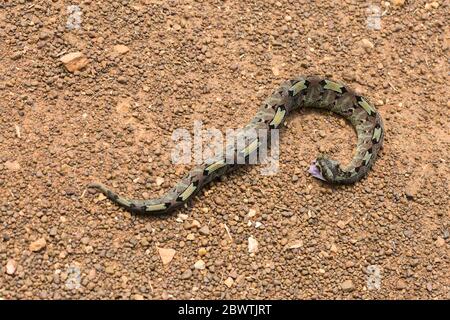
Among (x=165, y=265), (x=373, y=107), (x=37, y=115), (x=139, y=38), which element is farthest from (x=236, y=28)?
(x=165, y=265)

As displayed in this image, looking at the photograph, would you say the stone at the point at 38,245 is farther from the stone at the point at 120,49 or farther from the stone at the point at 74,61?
the stone at the point at 120,49

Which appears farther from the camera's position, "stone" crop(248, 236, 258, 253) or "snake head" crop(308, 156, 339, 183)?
"snake head" crop(308, 156, 339, 183)

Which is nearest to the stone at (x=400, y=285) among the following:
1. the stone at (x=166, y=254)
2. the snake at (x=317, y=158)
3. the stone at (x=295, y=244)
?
the stone at (x=295, y=244)

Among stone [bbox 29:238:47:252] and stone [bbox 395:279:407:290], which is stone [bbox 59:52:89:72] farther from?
stone [bbox 395:279:407:290]

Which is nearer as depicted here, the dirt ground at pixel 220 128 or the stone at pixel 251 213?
the dirt ground at pixel 220 128

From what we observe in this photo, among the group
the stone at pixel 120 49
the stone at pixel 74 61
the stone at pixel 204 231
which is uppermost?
the stone at pixel 120 49

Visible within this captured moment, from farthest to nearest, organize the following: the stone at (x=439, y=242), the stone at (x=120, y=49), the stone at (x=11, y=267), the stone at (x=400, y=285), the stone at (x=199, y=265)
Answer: the stone at (x=120, y=49) < the stone at (x=439, y=242) < the stone at (x=400, y=285) < the stone at (x=199, y=265) < the stone at (x=11, y=267)

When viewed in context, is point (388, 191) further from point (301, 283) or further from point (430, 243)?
point (301, 283)

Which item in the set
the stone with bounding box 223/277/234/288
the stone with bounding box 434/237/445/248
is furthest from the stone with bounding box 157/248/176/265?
the stone with bounding box 434/237/445/248
